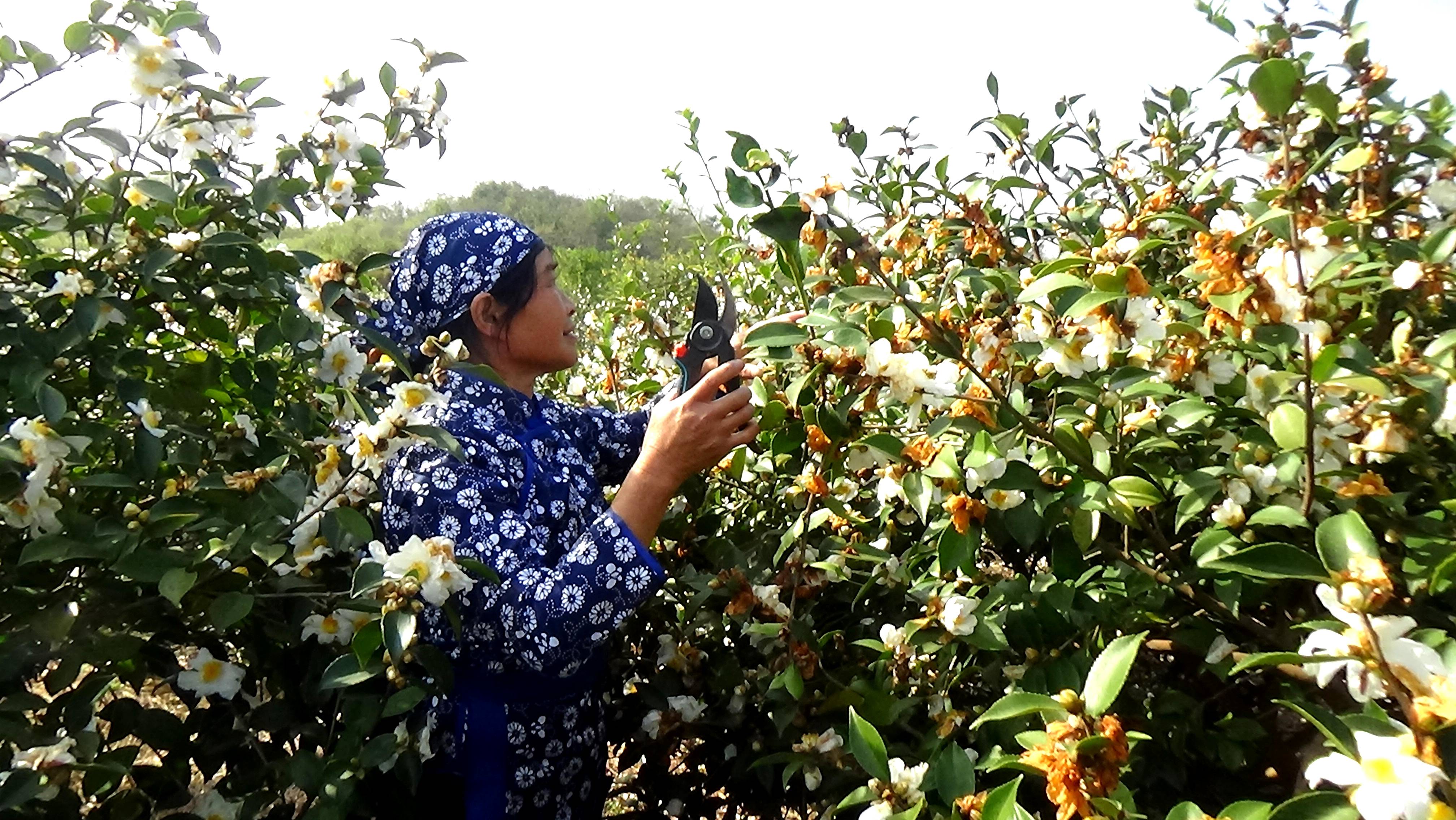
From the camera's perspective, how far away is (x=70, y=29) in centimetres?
141

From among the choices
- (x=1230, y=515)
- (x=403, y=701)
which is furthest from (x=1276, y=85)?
(x=403, y=701)

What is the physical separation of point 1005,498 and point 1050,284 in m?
0.24

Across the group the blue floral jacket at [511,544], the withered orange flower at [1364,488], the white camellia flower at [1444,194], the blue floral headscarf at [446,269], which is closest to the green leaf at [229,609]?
the blue floral jacket at [511,544]

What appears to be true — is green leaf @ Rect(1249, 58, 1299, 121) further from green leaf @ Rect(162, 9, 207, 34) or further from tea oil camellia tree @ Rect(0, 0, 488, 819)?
green leaf @ Rect(162, 9, 207, 34)

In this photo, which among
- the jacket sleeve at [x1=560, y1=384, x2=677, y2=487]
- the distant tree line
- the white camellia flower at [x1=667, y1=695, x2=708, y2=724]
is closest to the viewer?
the white camellia flower at [x1=667, y1=695, x2=708, y2=724]

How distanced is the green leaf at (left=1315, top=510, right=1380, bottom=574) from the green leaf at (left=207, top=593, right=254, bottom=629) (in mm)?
1111

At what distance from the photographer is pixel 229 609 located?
1.18m

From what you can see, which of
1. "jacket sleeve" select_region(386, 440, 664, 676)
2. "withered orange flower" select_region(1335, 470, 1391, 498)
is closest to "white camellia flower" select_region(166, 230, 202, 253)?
"jacket sleeve" select_region(386, 440, 664, 676)

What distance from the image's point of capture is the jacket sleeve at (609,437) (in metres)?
1.94

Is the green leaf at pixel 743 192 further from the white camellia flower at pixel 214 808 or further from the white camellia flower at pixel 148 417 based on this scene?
the white camellia flower at pixel 214 808

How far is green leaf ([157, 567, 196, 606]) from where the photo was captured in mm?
1109

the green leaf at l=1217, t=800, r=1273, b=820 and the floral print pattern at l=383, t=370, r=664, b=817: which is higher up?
the green leaf at l=1217, t=800, r=1273, b=820

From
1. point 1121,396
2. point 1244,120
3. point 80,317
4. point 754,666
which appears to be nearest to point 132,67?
point 80,317

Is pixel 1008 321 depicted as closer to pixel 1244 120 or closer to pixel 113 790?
pixel 1244 120
